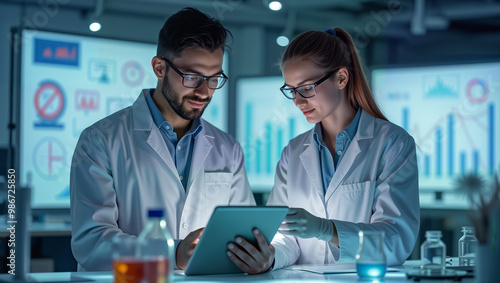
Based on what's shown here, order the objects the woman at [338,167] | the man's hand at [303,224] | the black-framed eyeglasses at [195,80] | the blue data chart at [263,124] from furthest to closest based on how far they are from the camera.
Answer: the blue data chart at [263,124], the black-framed eyeglasses at [195,80], the woman at [338,167], the man's hand at [303,224]

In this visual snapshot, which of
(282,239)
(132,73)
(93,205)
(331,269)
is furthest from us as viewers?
(132,73)

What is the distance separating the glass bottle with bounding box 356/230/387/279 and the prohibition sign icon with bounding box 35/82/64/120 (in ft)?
9.07

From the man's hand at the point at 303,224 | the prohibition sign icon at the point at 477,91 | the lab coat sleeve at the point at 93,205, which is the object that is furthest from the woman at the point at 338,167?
the prohibition sign icon at the point at 477,91

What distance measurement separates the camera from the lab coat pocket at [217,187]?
2.29 m

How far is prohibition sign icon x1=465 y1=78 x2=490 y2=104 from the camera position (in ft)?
12.9

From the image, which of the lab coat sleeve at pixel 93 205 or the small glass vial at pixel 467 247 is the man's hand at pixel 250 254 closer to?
the lab coat sleeve at pixel 93 205

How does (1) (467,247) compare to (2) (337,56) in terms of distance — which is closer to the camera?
(1) (467,247)

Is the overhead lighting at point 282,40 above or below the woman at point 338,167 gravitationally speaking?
above

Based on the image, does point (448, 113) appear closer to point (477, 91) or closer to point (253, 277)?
point (477, 91)

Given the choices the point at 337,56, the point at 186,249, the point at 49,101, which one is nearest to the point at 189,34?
the point at 337,56

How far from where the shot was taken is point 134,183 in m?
2.16

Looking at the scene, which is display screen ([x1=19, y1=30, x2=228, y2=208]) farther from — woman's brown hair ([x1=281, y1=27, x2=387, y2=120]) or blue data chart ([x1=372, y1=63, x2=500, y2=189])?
woman's brown hair ([x1=281, y1=27, x2=387, y2=120])

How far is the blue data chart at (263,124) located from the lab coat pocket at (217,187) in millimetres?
2022

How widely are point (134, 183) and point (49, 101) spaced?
201 cm
